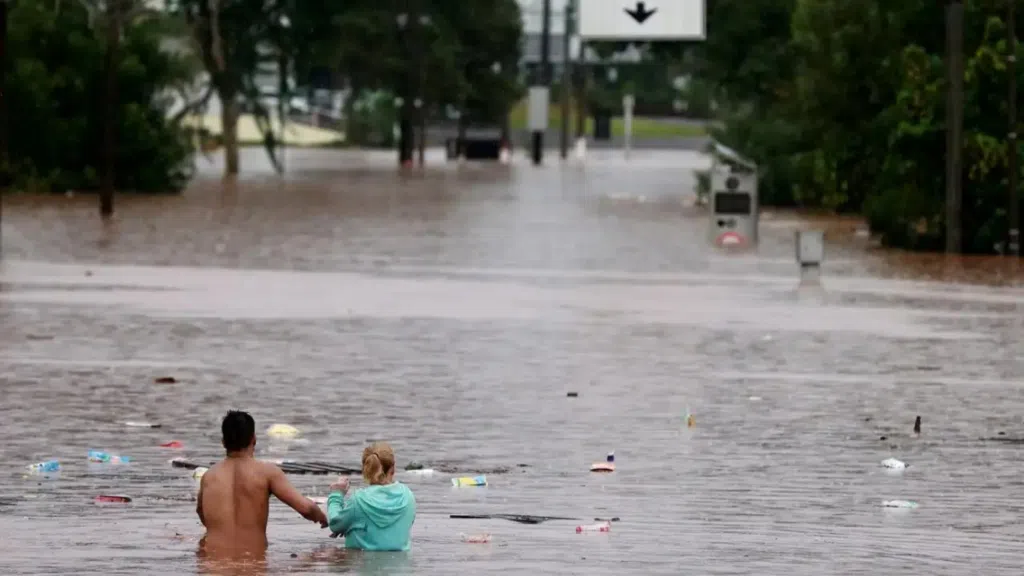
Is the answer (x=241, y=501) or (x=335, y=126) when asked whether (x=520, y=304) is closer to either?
(x=241, y=501)

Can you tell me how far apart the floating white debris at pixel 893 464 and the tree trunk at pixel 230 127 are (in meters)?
52.5


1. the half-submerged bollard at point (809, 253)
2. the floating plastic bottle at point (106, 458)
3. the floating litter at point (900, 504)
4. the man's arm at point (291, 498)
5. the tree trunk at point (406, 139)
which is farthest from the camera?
the tree trunk at point (406, 139)

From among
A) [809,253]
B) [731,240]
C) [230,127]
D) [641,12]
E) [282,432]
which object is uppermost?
[641,12]

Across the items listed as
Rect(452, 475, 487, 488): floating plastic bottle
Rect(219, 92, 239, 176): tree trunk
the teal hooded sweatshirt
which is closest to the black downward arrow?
Rect(219, 92, 239, 176): tree trunk

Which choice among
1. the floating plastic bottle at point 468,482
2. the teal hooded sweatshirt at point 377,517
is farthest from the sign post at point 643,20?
the teal hooded sweatshirt at point 377,517

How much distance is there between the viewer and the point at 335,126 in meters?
118

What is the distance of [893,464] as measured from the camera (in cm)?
1392

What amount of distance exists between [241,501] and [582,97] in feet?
311

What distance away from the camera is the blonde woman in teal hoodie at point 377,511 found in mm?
10531

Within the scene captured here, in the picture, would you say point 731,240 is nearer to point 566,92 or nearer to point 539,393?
point 539,393

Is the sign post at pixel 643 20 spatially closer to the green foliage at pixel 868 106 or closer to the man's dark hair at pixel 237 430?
the green foliage at pixel 868 106

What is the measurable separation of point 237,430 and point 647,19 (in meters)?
44.1

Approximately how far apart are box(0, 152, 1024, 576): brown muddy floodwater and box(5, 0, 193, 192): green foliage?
16.5 m

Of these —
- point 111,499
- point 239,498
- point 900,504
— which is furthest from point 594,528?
point 111,499
